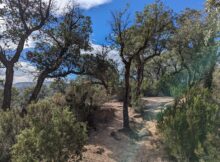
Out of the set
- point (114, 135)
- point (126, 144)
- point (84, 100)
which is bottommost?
point (126, 144)

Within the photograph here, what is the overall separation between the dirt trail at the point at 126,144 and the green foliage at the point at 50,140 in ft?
6.83

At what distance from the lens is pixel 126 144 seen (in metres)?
12.7

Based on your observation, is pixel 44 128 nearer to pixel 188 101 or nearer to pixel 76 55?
pixel 188 101

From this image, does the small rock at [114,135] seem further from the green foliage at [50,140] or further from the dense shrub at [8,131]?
the green foliage at [50,140]

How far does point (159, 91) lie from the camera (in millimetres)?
32219

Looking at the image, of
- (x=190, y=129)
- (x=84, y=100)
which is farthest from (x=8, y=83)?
(x=190, y=129)

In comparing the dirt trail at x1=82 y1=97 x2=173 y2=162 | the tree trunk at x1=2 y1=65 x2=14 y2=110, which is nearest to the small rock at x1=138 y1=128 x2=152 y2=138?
the dirt trail at x1=82 y1=97 x2=173 y2=162

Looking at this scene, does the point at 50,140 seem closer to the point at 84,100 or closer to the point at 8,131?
the point at 8,131

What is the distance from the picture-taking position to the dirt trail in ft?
35.4

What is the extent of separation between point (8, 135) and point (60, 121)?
8.70 ft

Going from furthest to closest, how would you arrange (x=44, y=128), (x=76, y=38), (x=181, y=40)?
(x=181, y=40)
(x=76, y=38)
(x=44, y=128)

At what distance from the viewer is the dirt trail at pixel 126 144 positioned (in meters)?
10.8

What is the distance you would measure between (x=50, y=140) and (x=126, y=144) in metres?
5.44

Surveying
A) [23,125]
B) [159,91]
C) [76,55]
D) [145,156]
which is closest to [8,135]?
[23,125]
